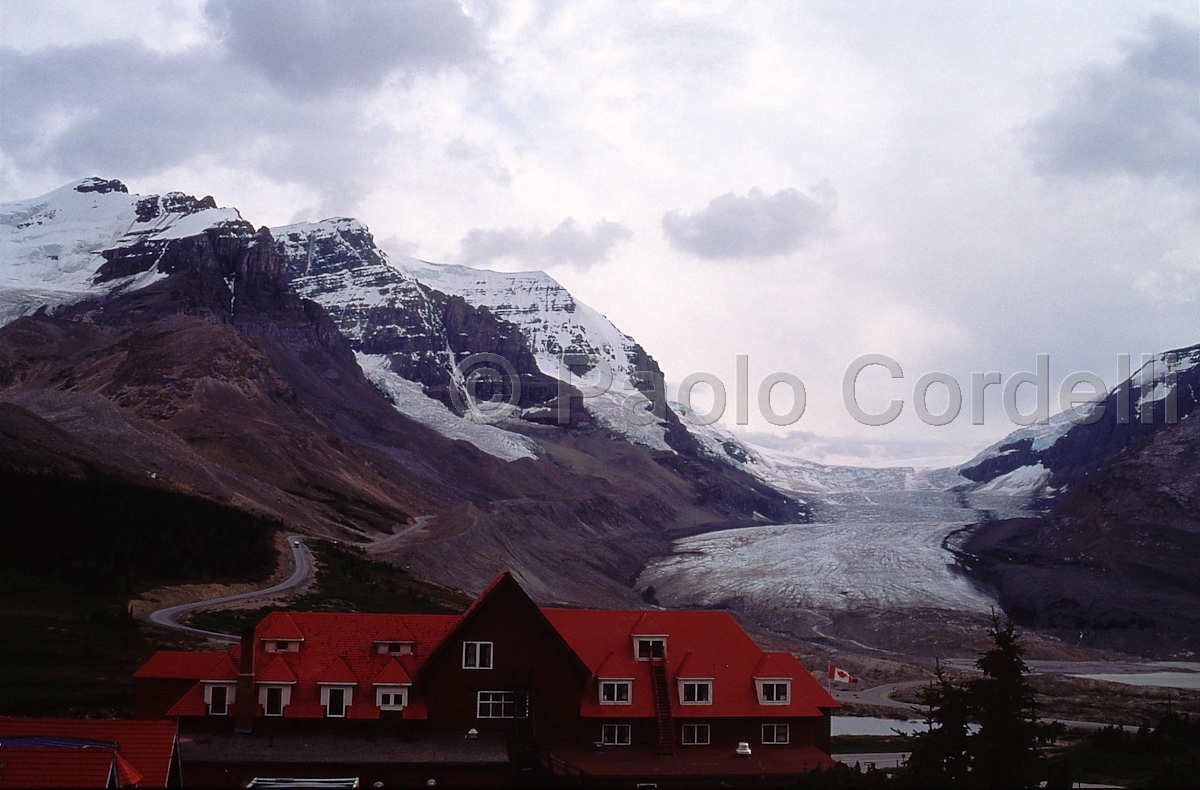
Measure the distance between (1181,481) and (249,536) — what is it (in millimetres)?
152750

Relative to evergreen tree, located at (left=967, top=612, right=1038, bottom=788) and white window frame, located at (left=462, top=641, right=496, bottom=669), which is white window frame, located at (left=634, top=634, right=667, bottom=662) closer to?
white window frame, located at (left=462, top=641, right=496, bottom=669)

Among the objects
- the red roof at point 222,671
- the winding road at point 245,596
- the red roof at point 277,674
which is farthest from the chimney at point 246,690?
the winding road at point 245,596

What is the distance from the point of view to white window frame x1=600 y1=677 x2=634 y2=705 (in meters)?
35.6

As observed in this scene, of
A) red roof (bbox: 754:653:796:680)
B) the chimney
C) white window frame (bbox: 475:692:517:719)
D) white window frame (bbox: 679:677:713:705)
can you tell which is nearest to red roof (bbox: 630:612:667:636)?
white window frame (bbox: 679:677:713:705)

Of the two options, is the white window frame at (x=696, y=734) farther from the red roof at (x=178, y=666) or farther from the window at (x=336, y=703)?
the red roof at (x=178, y=666)

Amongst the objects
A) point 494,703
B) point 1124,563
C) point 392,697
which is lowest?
point 494,703

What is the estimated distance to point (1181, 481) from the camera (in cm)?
18162

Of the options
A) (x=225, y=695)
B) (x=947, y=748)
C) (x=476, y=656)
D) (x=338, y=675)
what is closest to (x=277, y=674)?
(x=225, y=695)

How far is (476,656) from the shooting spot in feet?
116

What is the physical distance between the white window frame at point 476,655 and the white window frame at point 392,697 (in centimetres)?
212

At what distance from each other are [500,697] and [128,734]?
12423 mm

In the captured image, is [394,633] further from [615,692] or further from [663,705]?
[663,705]

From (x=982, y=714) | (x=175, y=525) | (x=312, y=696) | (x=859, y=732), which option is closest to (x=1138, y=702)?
(x=859, y=732)

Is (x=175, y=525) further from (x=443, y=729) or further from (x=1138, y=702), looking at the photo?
(x=1138, y=702)
